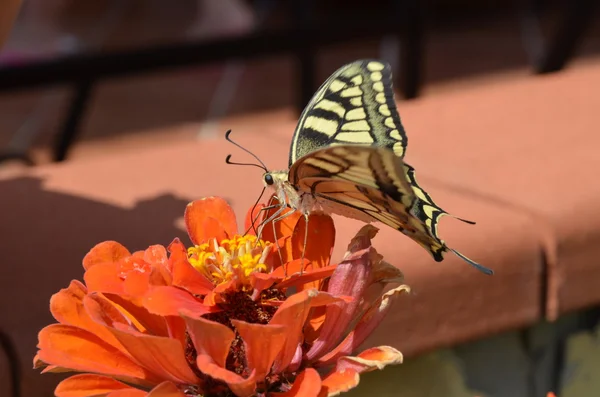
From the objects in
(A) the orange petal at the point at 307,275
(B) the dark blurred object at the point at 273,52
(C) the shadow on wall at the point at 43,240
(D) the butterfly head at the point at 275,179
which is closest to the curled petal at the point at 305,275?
(A) the orange petal at the point at 307,275

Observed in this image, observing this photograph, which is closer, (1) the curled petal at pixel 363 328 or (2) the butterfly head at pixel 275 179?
(1) the curled petal at pixel 363 328

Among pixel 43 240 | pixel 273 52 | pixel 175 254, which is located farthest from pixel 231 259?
pixel 273 52

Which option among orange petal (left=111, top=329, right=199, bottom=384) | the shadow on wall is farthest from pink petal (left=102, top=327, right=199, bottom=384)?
the shadow on wall

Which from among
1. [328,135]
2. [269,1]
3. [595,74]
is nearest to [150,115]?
[269,1]

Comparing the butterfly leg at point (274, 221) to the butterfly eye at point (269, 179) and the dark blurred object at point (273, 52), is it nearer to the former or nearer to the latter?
the butterfly eye at point (269, 179)

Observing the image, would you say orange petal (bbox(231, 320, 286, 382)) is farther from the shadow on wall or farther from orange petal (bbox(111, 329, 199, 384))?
the shadow on wall
